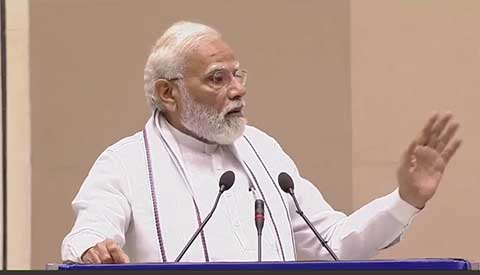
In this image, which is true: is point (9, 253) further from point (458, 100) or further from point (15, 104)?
point (458, 100)

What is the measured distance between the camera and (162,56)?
A: 18.1ft

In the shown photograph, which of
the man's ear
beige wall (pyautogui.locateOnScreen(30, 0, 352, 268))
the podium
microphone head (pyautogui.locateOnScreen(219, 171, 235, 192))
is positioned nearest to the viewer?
the podium

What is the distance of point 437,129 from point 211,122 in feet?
3.19

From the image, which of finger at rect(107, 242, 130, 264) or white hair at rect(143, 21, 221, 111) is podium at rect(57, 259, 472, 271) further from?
white hair at rect(143, 21, 221, 111)

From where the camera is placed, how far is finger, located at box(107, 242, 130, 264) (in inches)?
177

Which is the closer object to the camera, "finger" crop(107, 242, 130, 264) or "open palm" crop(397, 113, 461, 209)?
"finger" crop(107, 242, 130, 264)

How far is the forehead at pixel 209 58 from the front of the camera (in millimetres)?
5395

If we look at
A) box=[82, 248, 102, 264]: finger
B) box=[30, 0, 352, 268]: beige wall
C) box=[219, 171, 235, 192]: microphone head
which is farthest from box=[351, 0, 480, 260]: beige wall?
box=[82, 248, 102, 264]: finger

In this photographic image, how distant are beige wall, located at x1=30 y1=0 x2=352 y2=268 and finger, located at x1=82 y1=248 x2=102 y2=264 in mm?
2996

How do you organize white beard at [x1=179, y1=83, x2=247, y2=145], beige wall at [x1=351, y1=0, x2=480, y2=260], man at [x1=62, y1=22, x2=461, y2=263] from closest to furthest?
man at [x1=62, y1=22, x2=461, y2=263]
white beard at [x1=179, y1=83, x2=247, y2=145]
beige wall at [x1=351, y1=0, x2=480, y2=260]

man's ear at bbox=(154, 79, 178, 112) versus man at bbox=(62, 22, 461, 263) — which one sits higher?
man's ear at bbox=(154, 79, 178, 112)

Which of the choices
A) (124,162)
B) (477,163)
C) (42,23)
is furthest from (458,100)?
(124,162)

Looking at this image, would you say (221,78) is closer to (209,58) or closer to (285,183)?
(209,58)

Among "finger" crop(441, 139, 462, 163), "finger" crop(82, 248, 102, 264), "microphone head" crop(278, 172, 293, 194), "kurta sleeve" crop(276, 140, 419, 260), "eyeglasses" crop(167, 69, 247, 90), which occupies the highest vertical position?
"eyeglasses" crop(167, 69, 247, 90)
